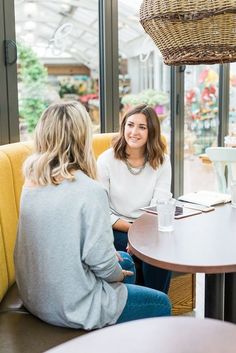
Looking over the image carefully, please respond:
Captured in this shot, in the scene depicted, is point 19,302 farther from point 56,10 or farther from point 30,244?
point 56,10

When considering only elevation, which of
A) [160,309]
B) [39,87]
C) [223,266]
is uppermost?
[39,87]

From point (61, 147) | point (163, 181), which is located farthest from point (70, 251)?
point (163, 181)

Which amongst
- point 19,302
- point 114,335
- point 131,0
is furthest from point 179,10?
point 131,0

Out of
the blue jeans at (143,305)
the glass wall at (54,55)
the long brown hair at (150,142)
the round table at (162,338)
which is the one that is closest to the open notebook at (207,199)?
the long brown hair at (150,142)

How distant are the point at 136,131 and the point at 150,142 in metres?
0.12

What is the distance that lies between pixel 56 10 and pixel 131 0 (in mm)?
663

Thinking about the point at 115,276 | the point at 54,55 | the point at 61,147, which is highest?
the point at 54,55

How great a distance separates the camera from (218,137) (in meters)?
4.26

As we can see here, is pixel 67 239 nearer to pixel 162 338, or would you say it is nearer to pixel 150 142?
pixel 162 338

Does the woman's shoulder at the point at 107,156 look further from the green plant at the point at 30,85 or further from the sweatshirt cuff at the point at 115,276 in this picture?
the sweatshirt cuff at the point at 115,276

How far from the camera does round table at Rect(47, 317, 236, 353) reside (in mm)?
948

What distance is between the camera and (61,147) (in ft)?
5.83

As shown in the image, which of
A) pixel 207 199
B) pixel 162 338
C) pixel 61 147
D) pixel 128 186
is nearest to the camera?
pixel 162 338

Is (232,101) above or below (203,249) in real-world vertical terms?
above
